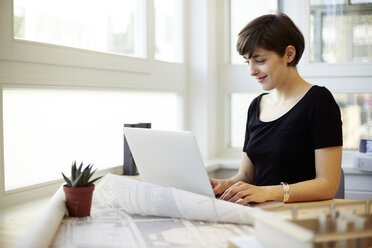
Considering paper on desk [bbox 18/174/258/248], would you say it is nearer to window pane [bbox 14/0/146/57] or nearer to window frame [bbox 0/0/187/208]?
window frame [bbox 0/0/187/208]

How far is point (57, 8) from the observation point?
1.95 m

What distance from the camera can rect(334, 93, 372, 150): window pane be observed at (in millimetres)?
2756

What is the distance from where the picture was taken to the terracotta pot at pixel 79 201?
127 centimetres

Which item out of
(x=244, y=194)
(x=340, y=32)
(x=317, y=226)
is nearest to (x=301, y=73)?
(x=340, y=32)

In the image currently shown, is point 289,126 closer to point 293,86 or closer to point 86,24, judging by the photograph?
point 293,86

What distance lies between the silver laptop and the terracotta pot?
22 cm

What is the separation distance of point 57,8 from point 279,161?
3.83 feet

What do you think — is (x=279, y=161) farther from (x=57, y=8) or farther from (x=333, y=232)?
(x=57, y=8)

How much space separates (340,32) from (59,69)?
1.81m

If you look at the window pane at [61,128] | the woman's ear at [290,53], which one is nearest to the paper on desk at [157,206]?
the window pane at [61,128]

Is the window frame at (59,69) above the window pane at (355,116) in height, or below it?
above

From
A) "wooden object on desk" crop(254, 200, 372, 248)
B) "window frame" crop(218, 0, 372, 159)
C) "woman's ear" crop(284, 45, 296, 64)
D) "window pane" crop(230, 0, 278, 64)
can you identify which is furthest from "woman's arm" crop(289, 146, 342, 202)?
"window pane" crop(230, 0, 278, 64)

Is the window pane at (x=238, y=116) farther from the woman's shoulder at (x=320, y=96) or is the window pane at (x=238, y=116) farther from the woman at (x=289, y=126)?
the woman's shoulder at (x=320, y=96)

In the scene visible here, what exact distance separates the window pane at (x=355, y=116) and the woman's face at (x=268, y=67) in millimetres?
1239
